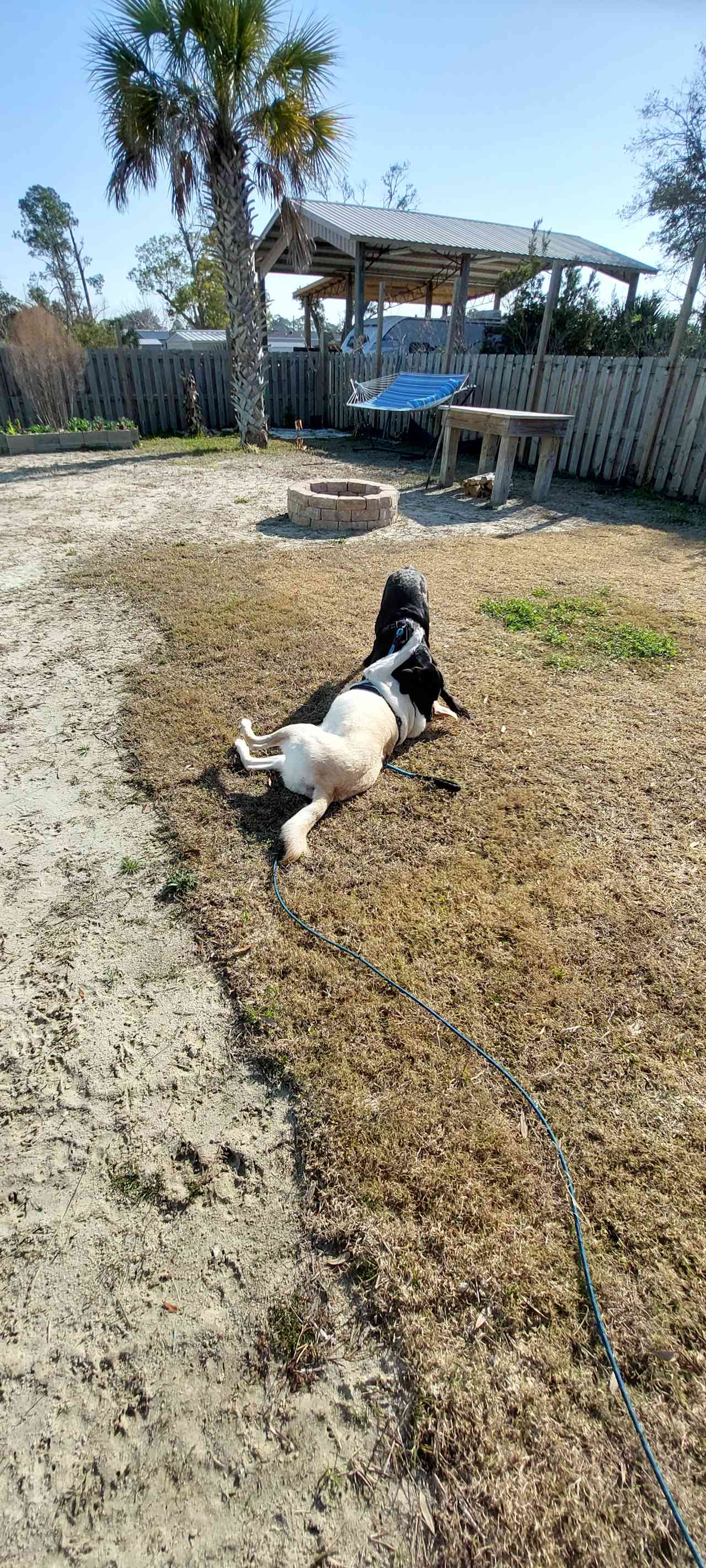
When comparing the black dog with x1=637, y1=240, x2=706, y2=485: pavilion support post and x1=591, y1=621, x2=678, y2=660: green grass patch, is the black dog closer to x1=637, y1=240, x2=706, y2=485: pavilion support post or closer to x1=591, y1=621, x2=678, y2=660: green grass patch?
x1=591, y1=621, x2=678, y2=660: green grass patch

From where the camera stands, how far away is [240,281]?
1166cm

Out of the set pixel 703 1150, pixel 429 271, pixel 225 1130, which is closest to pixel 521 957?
pixel 703 1150

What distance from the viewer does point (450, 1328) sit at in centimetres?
141

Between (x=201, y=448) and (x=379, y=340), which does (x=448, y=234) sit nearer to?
(x=379, y=340)

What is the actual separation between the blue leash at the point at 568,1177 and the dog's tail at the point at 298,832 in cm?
8

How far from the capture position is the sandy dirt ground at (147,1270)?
46.6 inches

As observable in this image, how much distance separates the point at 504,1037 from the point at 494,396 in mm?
12692

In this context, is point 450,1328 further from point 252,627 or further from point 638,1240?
point 252,627

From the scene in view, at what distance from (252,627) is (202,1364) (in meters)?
4.17

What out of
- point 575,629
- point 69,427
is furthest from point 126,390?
point 575,629

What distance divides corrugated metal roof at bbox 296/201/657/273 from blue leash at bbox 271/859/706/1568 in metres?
15.8

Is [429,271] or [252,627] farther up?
[429,271]

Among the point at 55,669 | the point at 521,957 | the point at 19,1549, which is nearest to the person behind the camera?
the point at 19,1549

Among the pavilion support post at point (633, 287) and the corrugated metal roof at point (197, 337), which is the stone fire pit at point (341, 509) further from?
the corrugated metal roof at point (197, 337)
